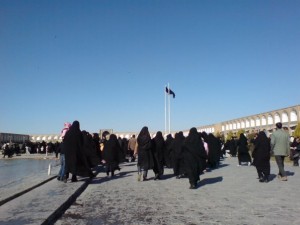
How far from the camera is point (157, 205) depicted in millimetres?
7523

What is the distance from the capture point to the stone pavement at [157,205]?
19.8 ft

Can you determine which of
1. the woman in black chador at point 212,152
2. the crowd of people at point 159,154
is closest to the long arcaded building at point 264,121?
the woman in black chador at point 212,152

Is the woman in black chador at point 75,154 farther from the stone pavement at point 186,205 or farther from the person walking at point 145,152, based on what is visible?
the person walking at point 145,152

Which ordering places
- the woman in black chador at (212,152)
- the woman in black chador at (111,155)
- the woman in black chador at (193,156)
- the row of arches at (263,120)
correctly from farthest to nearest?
the row of arches at (263,120)
the woman in black chador at (212,152)
the woman in black chador at (111,155)
the woman in black chador at (193,156)

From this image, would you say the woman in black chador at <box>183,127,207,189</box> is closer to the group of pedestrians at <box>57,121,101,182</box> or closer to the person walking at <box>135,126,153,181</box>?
the person walking at <box>135,126,153,181</box>

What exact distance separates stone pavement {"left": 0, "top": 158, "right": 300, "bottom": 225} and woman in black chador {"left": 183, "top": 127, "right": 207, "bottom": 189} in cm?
31

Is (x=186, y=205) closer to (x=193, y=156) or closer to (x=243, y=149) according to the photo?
(x=193, y=156)

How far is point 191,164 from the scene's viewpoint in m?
10.3

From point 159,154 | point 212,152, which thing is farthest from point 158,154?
point 212,152

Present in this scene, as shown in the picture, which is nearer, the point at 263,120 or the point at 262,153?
the point at 262,153

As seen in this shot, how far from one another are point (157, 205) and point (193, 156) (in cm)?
314

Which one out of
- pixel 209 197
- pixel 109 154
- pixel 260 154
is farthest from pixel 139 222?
pixel 109 154

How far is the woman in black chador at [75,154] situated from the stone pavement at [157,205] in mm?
544

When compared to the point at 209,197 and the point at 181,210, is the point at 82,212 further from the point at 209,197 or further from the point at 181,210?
the point at 209,197
